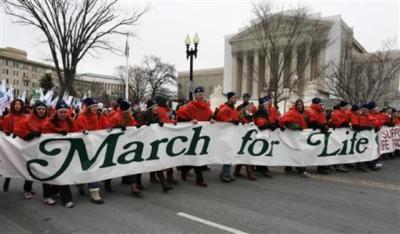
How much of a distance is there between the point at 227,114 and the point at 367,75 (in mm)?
29823

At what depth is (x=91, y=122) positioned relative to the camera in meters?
6.75

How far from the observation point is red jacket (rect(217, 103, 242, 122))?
8242 mm

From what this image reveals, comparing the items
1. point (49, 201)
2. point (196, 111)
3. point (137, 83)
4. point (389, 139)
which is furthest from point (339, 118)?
point (137, 83)

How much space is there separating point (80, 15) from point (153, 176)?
14371 mm

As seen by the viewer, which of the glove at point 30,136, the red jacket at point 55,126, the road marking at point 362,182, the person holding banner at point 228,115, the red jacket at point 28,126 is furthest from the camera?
the person holding banner at point 228,115

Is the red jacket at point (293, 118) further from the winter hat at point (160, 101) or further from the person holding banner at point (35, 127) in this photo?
the person holding banner at point (35, 127)

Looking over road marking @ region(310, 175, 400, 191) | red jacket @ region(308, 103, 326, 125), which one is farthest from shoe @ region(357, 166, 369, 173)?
red jacket @ region(308, 103, 326, 125)

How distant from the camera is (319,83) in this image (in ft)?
139

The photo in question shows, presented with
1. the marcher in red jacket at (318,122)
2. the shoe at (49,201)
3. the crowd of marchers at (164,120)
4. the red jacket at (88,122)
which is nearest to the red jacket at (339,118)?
the crowd of marchers at (164,120)

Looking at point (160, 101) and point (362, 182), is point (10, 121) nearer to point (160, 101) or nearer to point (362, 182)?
point (160, 101)

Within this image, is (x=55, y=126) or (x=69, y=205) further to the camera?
(x=55, y=126)

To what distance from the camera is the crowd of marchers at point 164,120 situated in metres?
6.25

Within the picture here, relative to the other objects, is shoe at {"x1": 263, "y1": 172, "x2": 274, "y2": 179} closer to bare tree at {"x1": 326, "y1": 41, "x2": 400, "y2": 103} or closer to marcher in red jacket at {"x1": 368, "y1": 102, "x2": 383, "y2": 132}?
marcher in red jacket at {"x1": 368, "y1": 102, "x2": 383, "y2": 132}

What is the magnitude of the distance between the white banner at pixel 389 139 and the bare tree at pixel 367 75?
23.0 m
